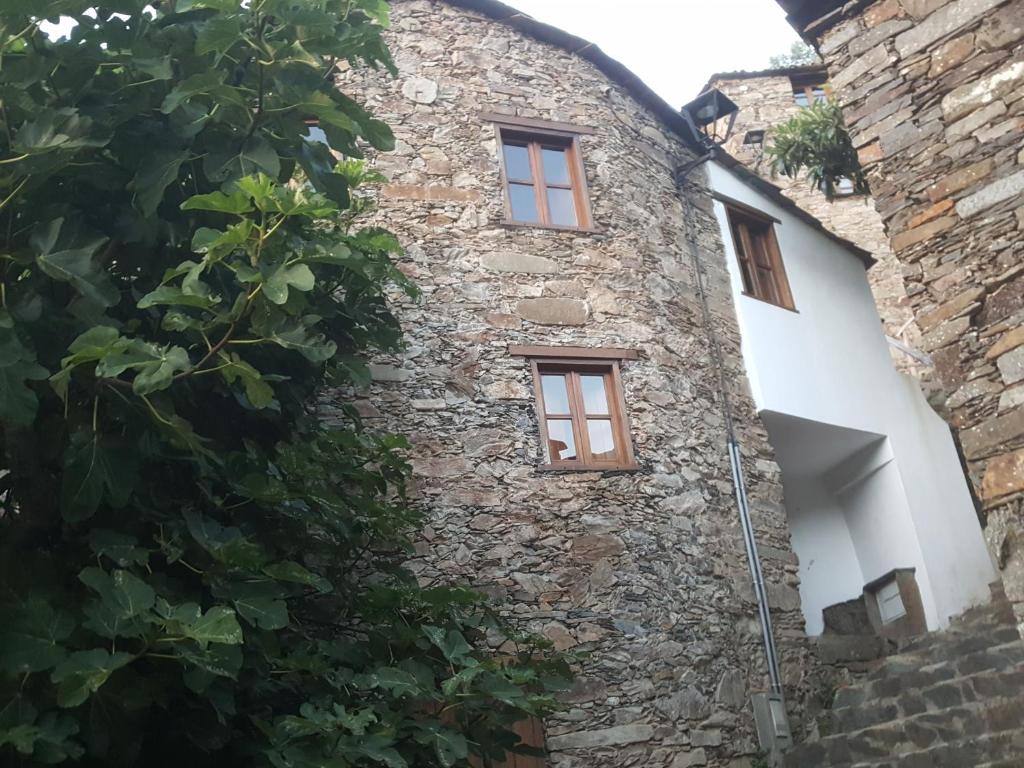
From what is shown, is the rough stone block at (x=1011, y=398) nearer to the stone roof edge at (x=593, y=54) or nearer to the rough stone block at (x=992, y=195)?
the rough stone block at (x=992, y=195)

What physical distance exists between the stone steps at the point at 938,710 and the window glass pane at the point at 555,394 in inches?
98.6

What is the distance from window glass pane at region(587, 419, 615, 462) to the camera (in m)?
6.87

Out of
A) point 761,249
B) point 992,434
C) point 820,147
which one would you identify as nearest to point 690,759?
point 992,434

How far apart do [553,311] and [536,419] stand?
79 centimetres

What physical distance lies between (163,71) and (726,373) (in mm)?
4975

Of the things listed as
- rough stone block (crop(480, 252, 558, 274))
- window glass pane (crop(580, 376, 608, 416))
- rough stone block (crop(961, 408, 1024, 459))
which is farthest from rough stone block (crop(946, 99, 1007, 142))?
rough stone block (crop(480, 252, 558, 274))

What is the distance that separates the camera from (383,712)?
416 cm

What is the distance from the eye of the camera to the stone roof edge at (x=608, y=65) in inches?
318

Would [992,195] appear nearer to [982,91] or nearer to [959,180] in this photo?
[959,180]

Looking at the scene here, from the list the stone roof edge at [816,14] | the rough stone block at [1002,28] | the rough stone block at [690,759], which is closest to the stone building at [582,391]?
the rough stone block at [690,759]

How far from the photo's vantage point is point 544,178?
25.4ft

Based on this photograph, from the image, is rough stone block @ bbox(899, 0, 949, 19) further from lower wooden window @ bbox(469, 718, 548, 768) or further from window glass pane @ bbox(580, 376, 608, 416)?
lower wooden window @ bbox(469, 718, 548, 768)

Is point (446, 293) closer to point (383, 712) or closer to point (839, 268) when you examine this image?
point (383, 712)

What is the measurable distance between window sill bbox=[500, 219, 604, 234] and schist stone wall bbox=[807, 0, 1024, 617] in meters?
2.17
